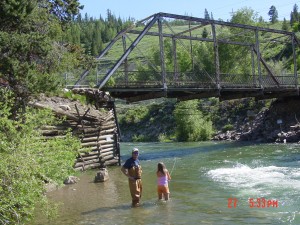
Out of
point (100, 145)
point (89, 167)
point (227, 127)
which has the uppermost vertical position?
point (100, 145)

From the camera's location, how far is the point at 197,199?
13.7 m

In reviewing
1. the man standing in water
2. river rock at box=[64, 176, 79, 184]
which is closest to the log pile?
river rock at box=[64, 176, 79, 184]

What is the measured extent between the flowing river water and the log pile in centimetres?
140

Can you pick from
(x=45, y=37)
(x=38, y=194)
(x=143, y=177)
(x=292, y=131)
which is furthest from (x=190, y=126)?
(x=38, y=194)

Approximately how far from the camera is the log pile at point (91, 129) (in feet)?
64.2

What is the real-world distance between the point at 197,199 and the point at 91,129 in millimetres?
9031

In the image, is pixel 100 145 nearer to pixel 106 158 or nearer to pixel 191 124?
pixel 106 158

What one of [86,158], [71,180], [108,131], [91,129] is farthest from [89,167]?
[71,180]

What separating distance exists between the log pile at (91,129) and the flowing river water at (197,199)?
140 cm

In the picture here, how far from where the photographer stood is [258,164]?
882 inches

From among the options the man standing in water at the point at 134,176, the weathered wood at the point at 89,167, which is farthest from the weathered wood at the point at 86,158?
the man standing in water at the point at 134,176

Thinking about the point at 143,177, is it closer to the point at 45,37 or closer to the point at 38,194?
the point at 45,37

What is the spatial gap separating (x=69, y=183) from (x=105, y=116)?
6159 mm
